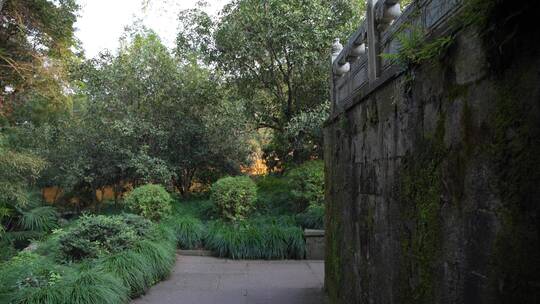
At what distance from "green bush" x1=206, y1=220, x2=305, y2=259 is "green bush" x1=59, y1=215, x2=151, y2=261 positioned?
8.08 feet

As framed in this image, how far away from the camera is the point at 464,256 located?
2.13 m

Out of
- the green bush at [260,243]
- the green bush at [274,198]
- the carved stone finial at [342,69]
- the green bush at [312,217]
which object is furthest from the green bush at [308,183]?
the carved stone finial at [342,69]

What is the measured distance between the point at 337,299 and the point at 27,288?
3695 millimetres

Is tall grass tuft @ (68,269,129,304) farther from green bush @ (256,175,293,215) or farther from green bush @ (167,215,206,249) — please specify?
green bush @ (256,175,293,215)

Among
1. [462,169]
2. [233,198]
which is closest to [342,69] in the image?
[462,169]

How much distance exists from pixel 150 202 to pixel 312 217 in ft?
12.8

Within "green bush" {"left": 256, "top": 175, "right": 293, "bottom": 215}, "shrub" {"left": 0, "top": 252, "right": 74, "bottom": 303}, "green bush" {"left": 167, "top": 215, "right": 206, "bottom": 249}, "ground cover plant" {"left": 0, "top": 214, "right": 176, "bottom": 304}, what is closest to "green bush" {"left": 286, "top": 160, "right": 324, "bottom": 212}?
"green bush" {"left": 256, "top": 175, "right": 293, "bottom": 215}

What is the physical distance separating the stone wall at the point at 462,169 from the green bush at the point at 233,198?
7953 mm

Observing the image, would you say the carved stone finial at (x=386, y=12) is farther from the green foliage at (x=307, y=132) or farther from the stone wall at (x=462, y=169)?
the green foliage at (x=307, y=132)

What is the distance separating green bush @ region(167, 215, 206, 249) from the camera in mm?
11195

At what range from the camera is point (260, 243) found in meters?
10.7

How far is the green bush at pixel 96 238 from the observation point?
7836 mm

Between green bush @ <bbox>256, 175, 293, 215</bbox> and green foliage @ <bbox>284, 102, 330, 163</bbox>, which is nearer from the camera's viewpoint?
green foliage @ <bbox>284, 102, 330, 163</bbox>

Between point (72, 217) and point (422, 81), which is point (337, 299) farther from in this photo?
point (72, 217)
